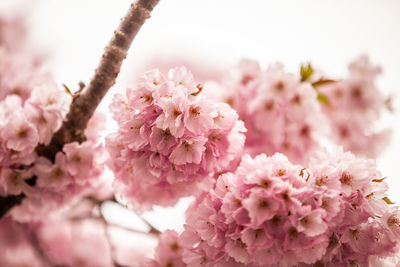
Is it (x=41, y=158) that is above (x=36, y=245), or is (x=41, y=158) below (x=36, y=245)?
above

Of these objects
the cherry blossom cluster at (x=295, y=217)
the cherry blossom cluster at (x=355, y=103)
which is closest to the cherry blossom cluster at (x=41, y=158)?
the cherry blossom cluster at (x=295, y=217)

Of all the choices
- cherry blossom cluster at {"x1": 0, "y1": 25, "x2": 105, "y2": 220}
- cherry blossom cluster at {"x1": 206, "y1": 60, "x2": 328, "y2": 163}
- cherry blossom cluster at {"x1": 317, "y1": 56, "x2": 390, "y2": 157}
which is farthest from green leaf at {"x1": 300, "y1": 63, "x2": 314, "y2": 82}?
cherry blossom cluster at {"x1": 0, "y1": 25, "x2": 105, "y2": 220}

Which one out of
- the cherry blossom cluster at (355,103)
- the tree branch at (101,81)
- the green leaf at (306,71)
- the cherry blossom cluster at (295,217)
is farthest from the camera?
the cherry blossom cluster at (355,103)

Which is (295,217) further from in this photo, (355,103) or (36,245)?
(36,245)

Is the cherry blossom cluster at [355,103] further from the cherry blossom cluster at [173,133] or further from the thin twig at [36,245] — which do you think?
the thin twig at [36,245]

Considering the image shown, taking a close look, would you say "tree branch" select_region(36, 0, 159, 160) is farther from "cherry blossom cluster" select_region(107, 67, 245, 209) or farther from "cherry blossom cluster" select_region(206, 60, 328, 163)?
"cherry blossom cluster" select_region(206, 60, 328, 163)

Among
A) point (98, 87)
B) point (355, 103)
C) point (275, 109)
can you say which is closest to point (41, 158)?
point (98, 87)

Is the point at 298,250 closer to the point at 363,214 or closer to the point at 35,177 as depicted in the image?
the point at 363,214
